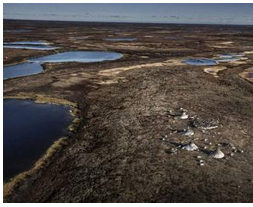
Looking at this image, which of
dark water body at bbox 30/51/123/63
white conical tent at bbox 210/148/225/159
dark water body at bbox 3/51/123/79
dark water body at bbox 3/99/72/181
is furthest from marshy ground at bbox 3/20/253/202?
dark water body at bbox 30/51/123/63

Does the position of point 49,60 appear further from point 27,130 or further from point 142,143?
point 142,143

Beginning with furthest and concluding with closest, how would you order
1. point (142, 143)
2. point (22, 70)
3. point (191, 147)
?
point (22, 70), point (142, 143), point (191, 147)

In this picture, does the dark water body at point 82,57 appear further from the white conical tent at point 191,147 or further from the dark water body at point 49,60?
the white conical tent at point 191,147


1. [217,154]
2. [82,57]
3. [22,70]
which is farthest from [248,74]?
[22,70]

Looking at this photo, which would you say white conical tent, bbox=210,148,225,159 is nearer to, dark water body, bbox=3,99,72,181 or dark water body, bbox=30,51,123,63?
dark water body, bbox=3,99,72,181

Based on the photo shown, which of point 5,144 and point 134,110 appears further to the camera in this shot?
point 134,110

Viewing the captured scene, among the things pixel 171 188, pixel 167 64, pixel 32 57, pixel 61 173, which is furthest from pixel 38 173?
pixel 32 57

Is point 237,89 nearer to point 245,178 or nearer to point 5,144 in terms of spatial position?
point 245,178
